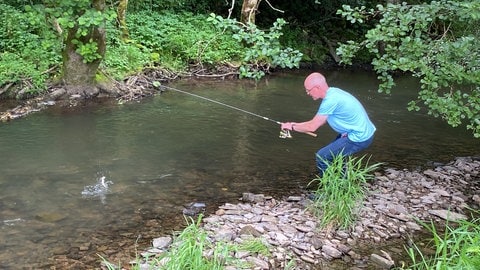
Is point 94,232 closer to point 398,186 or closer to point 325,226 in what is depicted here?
point 325,226

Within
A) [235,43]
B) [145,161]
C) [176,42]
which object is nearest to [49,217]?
[145,161]

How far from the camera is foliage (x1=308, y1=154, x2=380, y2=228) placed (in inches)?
222

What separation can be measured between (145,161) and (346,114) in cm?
337

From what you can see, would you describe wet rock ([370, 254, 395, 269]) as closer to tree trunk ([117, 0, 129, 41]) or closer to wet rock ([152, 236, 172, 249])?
wet rock ([152, 236, 172, 249])

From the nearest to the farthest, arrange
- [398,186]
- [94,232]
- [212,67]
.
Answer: [94,232]
[398,186]
[212,67]

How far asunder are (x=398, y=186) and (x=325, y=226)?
1972 mm

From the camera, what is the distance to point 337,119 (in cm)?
603

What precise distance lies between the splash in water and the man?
8.08 feet

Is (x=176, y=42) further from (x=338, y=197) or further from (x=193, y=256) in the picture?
(x=193, y=256)

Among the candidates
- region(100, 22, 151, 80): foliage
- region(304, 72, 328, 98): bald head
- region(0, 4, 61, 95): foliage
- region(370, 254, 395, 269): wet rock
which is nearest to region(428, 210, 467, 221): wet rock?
region(370, 254, 395, 269): wet rock

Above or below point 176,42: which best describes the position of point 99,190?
below

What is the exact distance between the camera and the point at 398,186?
7.08 m

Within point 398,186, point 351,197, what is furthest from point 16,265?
point 398,186

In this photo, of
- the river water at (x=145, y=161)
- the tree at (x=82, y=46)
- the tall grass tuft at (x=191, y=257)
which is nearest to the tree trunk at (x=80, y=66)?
the tree at (x=82, y=46)
